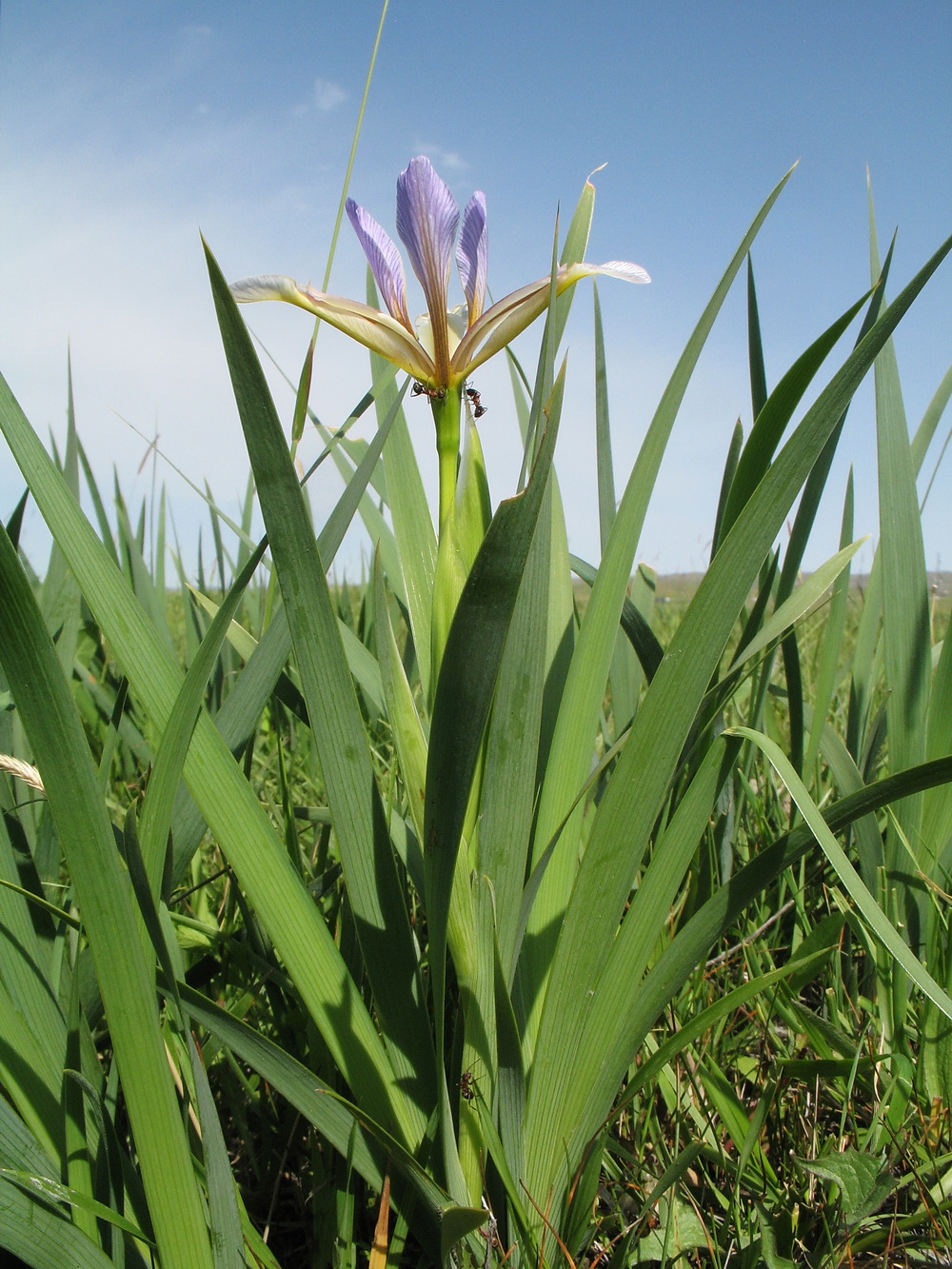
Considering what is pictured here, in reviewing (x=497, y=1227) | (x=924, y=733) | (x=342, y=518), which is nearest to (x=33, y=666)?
(x=342, y=518)

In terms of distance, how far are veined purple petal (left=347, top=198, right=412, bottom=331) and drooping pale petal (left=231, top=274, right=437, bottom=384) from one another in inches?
2.4

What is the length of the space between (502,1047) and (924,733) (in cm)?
66

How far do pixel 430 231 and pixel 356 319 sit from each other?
0.34 feet

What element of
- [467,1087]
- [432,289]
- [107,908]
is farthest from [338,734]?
[432,289]

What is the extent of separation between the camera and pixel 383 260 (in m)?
0.76

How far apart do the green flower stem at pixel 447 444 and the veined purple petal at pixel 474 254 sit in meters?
0.07

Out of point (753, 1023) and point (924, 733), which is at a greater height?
point (924, 733)

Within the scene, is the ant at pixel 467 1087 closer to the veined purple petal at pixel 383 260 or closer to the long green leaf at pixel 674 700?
the long green leaf at pixel 674 700

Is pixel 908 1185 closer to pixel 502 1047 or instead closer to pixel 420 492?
pixel 502 1047

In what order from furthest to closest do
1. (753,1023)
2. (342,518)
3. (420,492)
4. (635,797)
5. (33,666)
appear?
(753,1023)
(420,492)
(342,518)
(635,797)
(33,666)

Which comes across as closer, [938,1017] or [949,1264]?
[949,1264]

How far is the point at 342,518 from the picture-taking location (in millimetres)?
724

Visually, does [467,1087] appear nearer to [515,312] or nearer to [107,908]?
[107,908]

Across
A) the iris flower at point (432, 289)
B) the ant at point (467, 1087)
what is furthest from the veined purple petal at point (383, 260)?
the ant at point (467, 1087)
